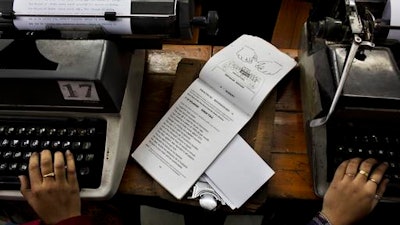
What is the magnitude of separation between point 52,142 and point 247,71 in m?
0.48

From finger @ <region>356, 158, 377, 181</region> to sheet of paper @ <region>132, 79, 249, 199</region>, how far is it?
0.87 feet

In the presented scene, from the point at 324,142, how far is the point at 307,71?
0.62 feet

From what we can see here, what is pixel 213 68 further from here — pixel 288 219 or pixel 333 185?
pixel 288 219

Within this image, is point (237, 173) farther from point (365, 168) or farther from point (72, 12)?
point (72, 12)

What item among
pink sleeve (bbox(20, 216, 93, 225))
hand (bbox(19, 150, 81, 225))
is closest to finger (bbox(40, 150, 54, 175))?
hand (bbox(19, 150, 81, 225))

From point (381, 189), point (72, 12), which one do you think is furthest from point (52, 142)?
point (381, 189)

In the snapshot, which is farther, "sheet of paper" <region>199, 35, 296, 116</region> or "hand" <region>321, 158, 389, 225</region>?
"sheet of paper" <region>199, 35, 296, 116</region>

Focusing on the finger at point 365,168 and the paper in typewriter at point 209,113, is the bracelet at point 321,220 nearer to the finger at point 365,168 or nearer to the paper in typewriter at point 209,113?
the finger at point 365,168

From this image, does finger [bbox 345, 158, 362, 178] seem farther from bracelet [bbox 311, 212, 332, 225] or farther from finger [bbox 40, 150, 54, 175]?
finger [bbox 40, 150, 54, 175]

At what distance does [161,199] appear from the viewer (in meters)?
0.90

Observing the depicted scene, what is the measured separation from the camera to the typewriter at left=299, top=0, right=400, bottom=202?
0.79 m

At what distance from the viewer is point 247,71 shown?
99cm

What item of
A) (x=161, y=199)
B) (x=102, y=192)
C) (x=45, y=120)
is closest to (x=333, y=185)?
(x=161, y=199)

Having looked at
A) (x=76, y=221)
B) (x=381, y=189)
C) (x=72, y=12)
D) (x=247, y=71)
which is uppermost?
(x=72, y=12)
